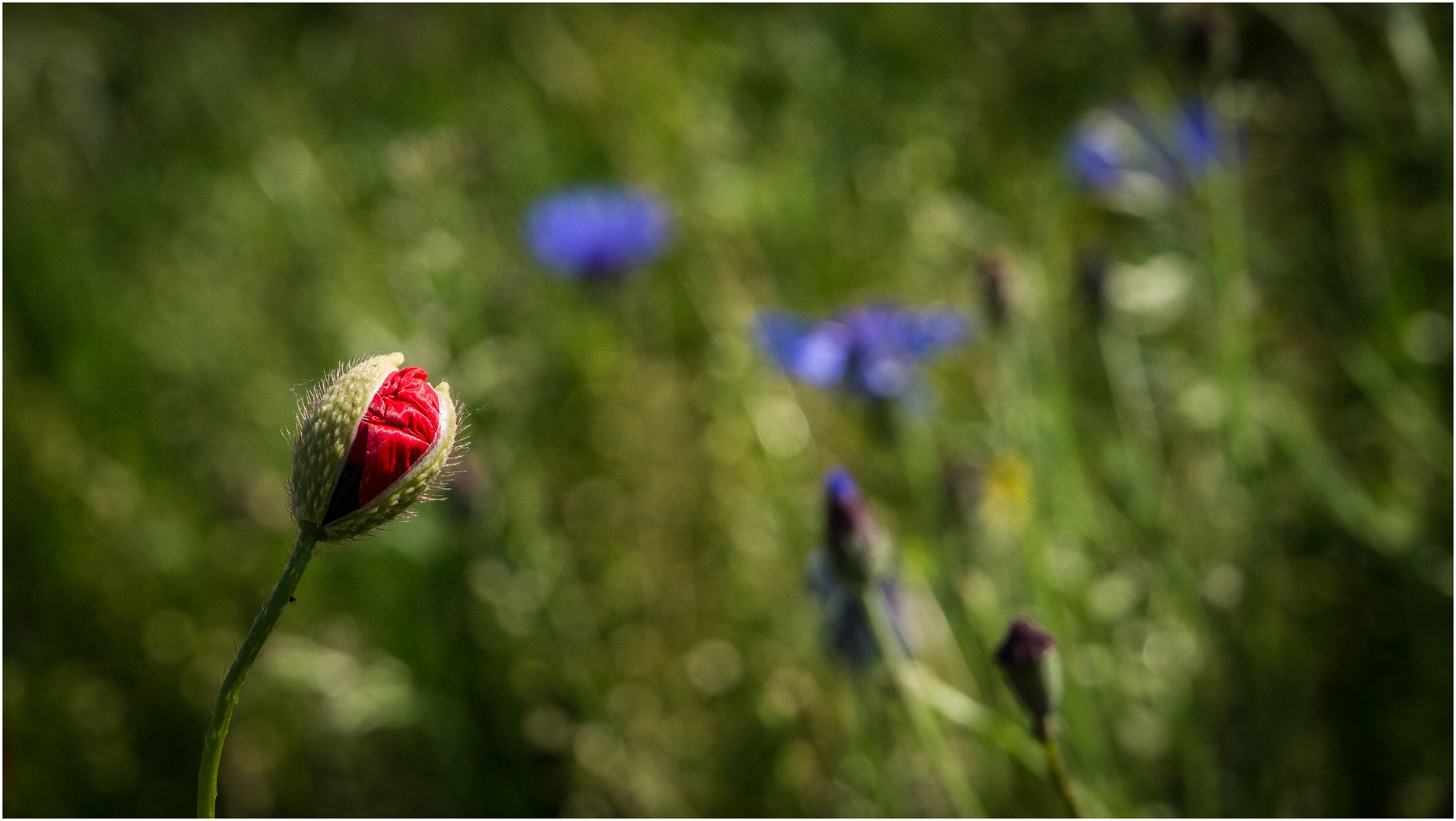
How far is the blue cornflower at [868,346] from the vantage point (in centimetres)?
104

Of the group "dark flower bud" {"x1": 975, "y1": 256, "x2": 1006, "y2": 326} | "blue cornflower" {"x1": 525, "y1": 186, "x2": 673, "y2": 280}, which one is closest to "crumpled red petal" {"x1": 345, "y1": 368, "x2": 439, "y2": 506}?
"dark flower bud" {"x1": 975, "y1": 256, "x2": 1006, "y2": 326}

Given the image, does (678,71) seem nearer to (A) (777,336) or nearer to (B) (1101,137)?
(B) (1101,137)

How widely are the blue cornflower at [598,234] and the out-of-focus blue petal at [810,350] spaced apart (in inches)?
21.8

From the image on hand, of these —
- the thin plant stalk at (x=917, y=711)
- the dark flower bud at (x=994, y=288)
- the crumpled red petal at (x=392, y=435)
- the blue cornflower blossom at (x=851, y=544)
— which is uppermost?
the crumpled red petal at (x=392, y=435)

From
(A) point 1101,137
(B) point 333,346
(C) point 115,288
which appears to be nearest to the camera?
(A) point 1101,137

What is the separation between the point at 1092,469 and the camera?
4.83ft

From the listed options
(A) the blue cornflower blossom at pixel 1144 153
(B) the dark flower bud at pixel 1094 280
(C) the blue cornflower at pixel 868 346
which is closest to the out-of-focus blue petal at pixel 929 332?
(C) the blue cornflower at pixel 868 346

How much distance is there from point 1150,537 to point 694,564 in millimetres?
640

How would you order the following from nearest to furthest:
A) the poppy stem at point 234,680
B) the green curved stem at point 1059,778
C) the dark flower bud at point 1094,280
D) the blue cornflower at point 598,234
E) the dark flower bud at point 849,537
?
1. the poppy stem at point 234,680
2. the green curved stem at point 1059,778
3. the dark flower bud at point 849,537
4. the dark flower bud at point 1094,280
5. the blue cornflower at point 598,234

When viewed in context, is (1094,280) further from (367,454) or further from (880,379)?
(367,454)

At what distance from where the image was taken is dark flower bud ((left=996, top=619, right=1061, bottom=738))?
2.22 feet

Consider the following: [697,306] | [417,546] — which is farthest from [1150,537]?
[417,546]

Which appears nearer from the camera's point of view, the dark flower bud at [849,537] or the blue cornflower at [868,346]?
the dark flower bud at [849,537]

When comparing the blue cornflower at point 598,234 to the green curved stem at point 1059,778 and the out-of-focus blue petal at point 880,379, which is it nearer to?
the out-of-focus blue petal at point 880,379
